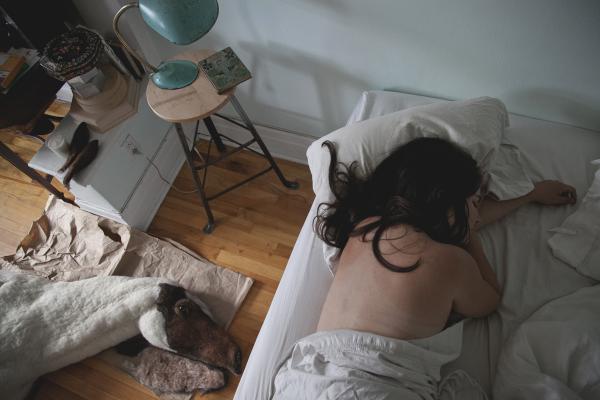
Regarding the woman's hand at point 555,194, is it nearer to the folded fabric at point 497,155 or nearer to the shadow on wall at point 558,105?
the folded fabric at point 497,155

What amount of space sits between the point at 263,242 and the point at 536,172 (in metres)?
0.98

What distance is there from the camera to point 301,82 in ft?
4.51

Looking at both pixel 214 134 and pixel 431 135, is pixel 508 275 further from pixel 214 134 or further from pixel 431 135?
pixel 214 134

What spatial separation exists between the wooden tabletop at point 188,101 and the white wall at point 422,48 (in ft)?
0.86

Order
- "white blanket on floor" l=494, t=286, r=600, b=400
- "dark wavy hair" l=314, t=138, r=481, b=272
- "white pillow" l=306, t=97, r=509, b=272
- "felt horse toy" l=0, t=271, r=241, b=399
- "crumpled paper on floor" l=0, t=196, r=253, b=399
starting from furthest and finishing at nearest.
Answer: "crumpled paper on floor" l=0, t=196, r=253, b=399 < "felt horse toy" l=0, t=271, r=241, b=399 < "white pillow" l=306, t=97, r=509, b=272 < "dark wavy hair" l=314, t=138, r=481, b=272 < "white blanket on floor" l=494, t=286, r=600, b=400

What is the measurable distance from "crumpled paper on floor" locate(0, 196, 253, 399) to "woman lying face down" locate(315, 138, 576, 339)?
0.67 metres

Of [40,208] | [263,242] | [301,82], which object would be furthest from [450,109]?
[40,208]

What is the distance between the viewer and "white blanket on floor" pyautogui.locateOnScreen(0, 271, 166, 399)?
1264mm

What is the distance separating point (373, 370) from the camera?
0.73 meters

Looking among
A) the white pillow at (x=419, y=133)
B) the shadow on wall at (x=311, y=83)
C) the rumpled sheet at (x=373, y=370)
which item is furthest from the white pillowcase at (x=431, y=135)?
the shadow on wall at (x=311, y=83)

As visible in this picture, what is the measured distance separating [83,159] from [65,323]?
1.89 ft

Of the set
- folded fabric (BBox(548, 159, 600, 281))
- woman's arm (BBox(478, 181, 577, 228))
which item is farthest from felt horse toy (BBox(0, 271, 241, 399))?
folded fabric (BBox(548, 159, 600, 281))

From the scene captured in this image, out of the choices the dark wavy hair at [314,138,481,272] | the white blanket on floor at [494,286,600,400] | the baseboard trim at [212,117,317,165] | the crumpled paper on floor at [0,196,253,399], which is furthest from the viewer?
the baseboard trim at [212,117,317,165]

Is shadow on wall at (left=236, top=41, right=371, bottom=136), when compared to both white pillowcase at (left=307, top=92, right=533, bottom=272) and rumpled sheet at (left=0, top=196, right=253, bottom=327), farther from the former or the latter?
rumpled sheet at (left=0, top=196, right=253, bottom=327)
